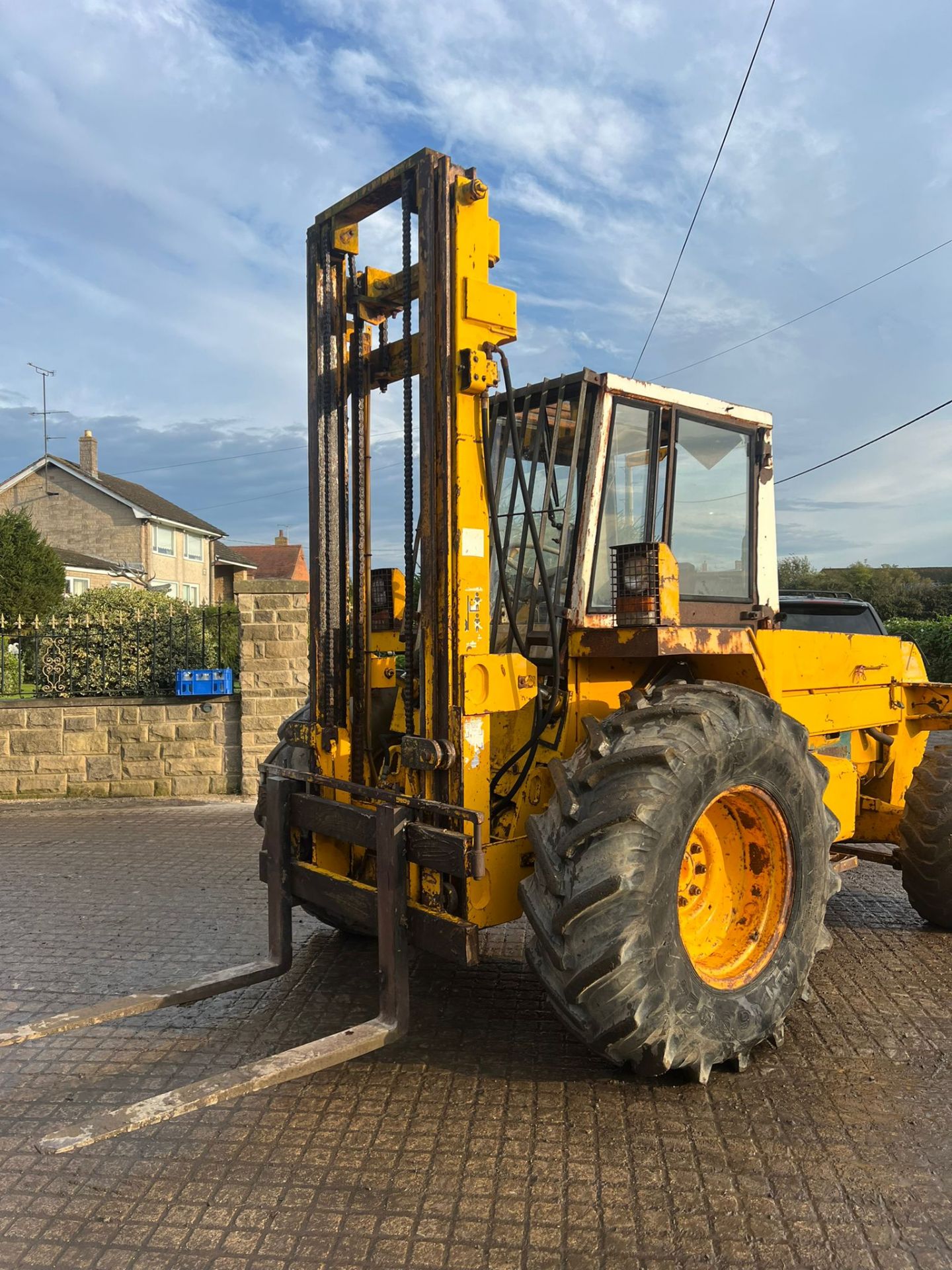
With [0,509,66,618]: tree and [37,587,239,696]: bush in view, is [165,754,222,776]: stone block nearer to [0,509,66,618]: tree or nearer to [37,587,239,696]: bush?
[37,587,239,696]: bush

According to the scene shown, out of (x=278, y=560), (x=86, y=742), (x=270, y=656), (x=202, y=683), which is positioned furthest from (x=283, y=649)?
(x=278, y=560)

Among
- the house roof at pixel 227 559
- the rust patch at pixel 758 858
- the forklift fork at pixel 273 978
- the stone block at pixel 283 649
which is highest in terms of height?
the house roof at pixel 227 559

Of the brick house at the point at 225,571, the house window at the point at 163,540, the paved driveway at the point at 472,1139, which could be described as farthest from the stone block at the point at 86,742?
the brick house at the point at 225,571

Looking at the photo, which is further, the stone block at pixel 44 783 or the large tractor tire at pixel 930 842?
the stone block at pixel 44 783

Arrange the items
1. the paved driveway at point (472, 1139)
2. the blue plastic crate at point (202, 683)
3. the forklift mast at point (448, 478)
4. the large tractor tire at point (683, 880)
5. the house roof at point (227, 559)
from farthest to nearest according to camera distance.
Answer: the house roof at point (227, 559)
the blue plastic crate at point (202, 683)
the forklift mast at point (448, 478)
the large tractor tire at point (683, 880)
the paved driveway at point (472, 1139)

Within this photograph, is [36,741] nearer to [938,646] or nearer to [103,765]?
[103,765]

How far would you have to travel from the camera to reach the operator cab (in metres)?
4.20

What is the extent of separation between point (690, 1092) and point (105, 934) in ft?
12.5

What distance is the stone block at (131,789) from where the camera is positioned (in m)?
10.4

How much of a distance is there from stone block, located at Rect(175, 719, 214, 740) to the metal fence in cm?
46

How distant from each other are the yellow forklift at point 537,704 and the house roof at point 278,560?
49.9m

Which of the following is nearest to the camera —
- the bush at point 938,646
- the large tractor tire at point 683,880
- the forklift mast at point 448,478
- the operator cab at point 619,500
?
the large tractor tire at point 683,880

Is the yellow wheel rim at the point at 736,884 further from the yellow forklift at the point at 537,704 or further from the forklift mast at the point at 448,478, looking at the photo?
the forklift mast at the point at 448,478

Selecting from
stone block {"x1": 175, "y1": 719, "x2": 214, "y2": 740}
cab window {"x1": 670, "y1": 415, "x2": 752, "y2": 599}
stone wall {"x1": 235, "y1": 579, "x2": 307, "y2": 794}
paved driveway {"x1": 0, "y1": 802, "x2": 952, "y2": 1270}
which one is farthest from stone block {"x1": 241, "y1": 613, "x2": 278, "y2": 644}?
cab window {"x1": 670, "y1": 415, "x2": 752, "y2": 599}
